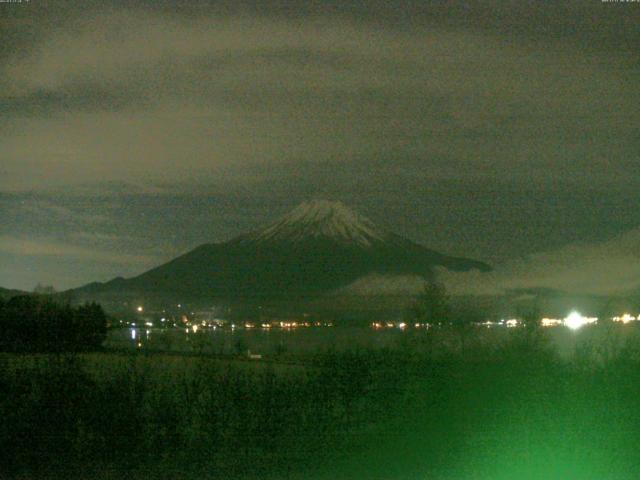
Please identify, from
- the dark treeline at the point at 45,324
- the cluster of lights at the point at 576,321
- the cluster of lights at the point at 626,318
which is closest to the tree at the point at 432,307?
the cluster of lights at the point at 576,321

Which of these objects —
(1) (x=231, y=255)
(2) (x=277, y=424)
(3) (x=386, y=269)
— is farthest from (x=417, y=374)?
(1) (x=231, y=255)

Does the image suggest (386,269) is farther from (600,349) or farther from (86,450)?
(86,450)

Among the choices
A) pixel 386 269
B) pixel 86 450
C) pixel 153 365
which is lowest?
pixel 86 450

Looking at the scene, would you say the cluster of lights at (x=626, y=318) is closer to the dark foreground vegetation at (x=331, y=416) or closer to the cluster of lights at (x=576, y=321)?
the cluster of lights at (x=576, y=321)

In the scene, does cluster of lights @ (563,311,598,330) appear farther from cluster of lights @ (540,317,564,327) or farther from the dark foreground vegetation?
the dark foreground vegetation

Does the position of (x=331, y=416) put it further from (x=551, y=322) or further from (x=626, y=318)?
(x=626, y=318)

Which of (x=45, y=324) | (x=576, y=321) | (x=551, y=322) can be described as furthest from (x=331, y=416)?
(x=45, y=324)
